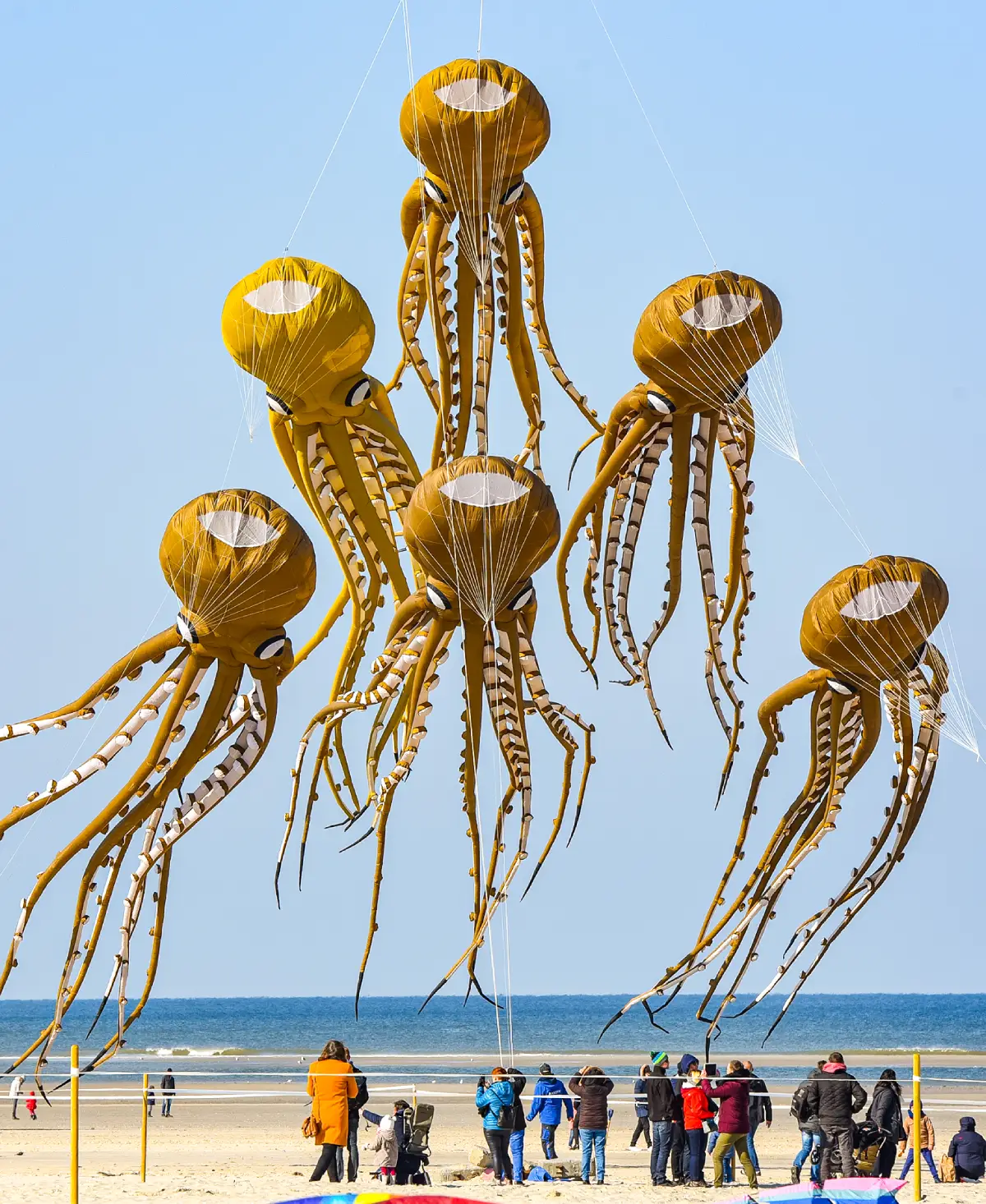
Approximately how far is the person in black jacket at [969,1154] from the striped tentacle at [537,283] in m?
7.33

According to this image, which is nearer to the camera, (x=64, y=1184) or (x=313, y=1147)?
(x=64, y=1184)

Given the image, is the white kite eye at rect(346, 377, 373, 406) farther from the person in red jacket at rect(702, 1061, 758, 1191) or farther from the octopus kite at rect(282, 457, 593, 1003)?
the person in red jacket at rect(702, 1061, 758, 1191)

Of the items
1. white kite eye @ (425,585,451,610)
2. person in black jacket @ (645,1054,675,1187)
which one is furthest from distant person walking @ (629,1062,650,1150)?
white kite eye @ (425,585,451,610)

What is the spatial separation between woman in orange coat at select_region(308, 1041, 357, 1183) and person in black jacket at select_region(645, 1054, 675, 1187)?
2720 mm

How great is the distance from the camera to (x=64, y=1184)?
15188 mm

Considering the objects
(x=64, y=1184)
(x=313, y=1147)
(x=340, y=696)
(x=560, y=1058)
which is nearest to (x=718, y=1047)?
(x=560, y=1058)

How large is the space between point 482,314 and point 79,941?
16.0 feet

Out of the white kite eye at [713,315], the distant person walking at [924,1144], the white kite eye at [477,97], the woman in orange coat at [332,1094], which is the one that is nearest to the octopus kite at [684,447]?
the white kite eye at [713,315]

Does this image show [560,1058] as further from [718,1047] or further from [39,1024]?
[39,1024]

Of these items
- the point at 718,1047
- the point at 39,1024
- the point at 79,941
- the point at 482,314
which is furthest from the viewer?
the point at 39,1024

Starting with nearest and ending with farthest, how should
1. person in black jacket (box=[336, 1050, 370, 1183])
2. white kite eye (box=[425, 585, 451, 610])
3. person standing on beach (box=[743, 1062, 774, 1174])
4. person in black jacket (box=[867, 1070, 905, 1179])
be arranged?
1. white kite eye (box=[425, 585, 451, 610])
2. person in black jacket (box=[867, 1070, 905, 1179])
3. person in black jacket (box=[336, 1050, 370, 1183])
4. person standing on beach (box=[743, 1062, 774, 1174])

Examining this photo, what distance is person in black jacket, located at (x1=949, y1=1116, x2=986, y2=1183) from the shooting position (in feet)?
50.0

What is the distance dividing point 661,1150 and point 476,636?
5691 mm

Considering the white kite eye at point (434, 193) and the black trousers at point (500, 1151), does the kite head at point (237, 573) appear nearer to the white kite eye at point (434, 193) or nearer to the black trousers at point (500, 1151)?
the white kite eye at point (434, 193)
